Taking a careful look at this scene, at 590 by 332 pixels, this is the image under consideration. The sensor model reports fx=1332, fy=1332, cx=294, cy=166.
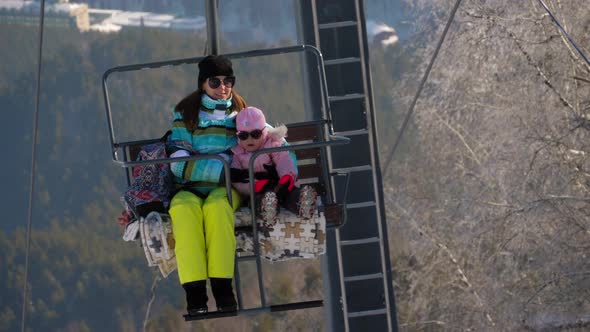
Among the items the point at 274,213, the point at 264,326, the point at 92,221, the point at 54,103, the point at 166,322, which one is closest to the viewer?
the point at 274,213

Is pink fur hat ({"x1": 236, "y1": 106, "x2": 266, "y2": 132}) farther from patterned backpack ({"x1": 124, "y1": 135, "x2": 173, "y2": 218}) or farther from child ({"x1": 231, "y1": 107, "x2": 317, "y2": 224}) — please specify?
patterned backpack ({"x1": 124, "y1": 135, "x2": 173, "y2": 218})

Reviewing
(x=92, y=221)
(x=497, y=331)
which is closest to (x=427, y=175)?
(x=497, y=331)

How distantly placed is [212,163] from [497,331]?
15111 millimetres

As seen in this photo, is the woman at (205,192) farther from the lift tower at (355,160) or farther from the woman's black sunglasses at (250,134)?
the lift tower at (355,160)

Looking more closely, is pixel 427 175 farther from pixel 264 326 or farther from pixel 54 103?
pixel 54 103

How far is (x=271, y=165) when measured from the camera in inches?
210

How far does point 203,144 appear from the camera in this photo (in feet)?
17.5

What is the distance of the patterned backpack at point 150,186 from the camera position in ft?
17.0

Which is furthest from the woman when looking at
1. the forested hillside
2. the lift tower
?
the forested hillside

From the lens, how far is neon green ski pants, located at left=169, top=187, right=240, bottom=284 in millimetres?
4953

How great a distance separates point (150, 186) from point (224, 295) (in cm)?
58

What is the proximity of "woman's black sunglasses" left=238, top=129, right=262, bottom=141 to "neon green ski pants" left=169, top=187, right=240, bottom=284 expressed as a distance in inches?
12.0

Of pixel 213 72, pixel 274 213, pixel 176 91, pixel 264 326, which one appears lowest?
pixel 264 326

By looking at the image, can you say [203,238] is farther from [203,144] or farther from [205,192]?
[203,144]
